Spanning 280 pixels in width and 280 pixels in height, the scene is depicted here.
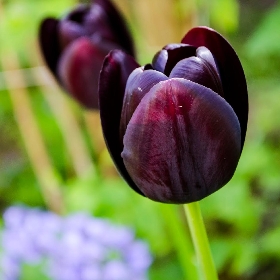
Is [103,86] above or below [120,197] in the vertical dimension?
above

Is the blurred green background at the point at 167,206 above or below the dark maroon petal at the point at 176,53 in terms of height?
below

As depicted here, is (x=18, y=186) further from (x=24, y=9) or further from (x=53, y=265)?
(x=53, y=265)

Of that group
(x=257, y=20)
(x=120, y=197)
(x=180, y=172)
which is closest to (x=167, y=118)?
(x=180, y=172)

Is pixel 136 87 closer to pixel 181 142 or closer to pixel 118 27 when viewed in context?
pixel 181 142

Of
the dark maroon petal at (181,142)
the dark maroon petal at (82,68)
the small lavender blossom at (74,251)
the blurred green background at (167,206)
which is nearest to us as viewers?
the dark maroon petal at (181,142)

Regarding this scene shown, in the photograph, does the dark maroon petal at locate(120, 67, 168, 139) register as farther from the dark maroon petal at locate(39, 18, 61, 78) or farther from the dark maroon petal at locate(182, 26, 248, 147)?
the dark maroon petal at locate(39, 18, 61, 78)

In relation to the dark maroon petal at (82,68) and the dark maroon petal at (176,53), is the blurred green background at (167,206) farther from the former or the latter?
the dark maroon petal at (176,53)

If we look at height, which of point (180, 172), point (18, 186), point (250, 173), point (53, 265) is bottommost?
point (18, 186)

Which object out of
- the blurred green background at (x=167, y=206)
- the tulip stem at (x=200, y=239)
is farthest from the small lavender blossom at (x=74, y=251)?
the tulip stem at (x=200, y=239)
